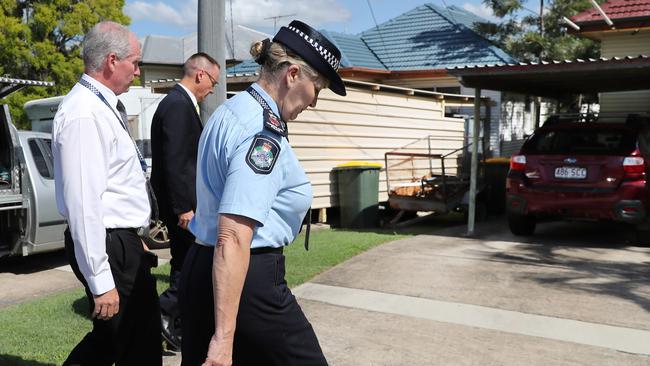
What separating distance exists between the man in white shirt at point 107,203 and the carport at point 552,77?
653 cm

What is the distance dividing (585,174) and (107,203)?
6630 millimetres

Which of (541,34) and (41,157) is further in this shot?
(541,34)

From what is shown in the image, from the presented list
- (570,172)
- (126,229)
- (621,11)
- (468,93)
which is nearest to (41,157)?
(126,229)

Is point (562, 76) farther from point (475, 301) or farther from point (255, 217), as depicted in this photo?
point (255, 217)

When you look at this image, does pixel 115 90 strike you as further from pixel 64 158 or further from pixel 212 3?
pixel 212 3

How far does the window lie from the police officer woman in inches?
233

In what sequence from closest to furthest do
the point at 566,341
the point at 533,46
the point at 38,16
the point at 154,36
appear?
the point at 566,341 → the point at 533,46 → the point at 38,16 → the point at 154,36

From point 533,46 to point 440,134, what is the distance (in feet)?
21.1

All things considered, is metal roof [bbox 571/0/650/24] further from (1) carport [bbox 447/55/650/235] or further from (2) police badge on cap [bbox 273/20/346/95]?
(2) police badge on cap [bbox 273/20/346/95]

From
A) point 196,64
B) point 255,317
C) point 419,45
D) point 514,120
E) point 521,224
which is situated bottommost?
point 521,224

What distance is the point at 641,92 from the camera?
1440 centimetres

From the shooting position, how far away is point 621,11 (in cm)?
1393

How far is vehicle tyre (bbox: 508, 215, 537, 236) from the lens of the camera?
888 cm

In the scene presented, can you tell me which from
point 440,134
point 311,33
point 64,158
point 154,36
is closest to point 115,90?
point 64,158
